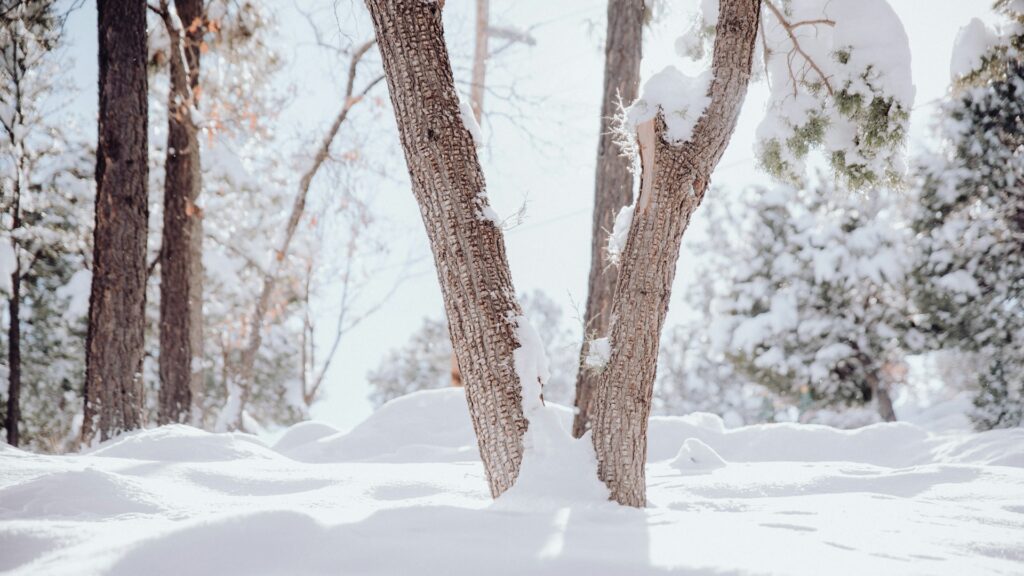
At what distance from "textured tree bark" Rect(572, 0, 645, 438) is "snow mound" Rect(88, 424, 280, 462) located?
234 centimetres

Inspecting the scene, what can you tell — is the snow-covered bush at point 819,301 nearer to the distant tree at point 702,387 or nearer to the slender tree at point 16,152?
the distant tree at point 702,387

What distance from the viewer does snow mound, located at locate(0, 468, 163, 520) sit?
7.19 feet

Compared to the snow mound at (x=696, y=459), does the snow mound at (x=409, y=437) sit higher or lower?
higher

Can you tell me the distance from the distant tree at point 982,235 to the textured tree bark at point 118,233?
39.2ft

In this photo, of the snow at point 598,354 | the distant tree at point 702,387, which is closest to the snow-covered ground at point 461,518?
the snow at point 598,354

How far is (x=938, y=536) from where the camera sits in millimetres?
1958

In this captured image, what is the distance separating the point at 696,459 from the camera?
420 centimetres

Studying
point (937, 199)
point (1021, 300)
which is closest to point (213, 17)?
point (937, 199)

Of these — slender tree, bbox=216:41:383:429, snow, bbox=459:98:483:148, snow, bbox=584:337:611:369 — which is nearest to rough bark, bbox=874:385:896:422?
slender tree, bbox=216:41:383:429

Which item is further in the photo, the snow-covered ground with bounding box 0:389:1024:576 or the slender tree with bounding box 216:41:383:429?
the slender tree with bounding box 216:41:383:429

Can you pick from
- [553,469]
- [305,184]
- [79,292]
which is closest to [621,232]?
[553,469]

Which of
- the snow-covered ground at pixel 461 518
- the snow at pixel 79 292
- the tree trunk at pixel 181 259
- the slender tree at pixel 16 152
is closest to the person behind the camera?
the snow-covered ground at pixel 461 518

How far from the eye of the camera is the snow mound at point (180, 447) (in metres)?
3.55

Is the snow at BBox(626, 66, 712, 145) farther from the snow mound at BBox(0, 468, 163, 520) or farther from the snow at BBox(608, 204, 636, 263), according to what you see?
the snow mound at BBox(0, 468, 163, 520)
